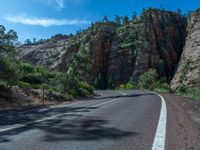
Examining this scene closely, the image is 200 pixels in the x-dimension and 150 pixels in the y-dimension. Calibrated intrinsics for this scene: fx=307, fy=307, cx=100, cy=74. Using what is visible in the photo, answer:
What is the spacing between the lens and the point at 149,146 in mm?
6078

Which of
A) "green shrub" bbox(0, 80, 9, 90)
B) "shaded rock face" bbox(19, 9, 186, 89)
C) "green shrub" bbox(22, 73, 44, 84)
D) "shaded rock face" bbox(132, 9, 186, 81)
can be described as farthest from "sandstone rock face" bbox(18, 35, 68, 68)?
"green shrub" bbox(0, 80, 9, 90)

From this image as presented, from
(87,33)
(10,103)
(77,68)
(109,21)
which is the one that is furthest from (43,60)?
(10,103)

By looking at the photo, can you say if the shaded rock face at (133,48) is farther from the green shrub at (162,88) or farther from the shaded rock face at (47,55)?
the green shrub at (162,88)

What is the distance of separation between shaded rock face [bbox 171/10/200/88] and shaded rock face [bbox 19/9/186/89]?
15.7m

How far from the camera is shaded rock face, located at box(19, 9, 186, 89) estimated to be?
108 m

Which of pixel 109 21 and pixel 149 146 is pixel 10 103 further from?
Answer: pixel 109 21

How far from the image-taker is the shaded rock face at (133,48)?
10796 centimetres

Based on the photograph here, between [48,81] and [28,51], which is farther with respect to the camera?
[28,51]

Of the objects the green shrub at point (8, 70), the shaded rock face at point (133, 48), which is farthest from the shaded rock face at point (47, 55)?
the green shrub at point (8, 70)

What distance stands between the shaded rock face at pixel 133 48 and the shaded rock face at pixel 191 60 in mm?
15683

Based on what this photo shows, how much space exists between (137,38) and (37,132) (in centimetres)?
11142

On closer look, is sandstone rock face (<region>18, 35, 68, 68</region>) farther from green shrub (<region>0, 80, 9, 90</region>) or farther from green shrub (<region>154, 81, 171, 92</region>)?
green shrub (<region>0, 80, 9, 90</region>)

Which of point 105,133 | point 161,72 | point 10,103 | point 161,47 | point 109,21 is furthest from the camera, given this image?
point 109,21

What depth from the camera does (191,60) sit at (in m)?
82.9
